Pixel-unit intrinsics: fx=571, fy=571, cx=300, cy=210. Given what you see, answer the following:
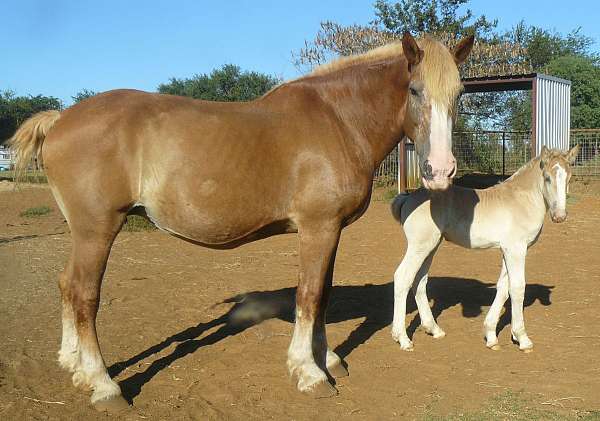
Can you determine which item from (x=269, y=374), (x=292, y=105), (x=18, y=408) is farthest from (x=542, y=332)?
(x=18, y=408)

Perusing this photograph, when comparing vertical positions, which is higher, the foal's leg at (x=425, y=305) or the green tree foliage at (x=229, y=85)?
the green tree foliage at (x=229, y=85)

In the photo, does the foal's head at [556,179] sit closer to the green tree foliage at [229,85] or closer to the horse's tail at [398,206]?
the horse's tail at [398,206]

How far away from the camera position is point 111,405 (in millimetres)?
3988

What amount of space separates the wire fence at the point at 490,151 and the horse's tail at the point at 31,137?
16994 millimetres

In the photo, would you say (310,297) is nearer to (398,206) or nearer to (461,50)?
(398,206)

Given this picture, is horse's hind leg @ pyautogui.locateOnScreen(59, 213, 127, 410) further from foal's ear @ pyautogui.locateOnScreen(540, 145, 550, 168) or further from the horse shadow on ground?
foal's ear @ pyautogui.locateOnScreen(540, 145, 550, 168)

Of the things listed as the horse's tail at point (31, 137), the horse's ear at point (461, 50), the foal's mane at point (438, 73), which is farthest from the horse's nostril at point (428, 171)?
the horse's tail at point (31, 137)

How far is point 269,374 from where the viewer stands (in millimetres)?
4707

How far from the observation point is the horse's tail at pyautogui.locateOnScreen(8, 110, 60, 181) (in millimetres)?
4344

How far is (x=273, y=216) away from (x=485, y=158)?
61.6ft

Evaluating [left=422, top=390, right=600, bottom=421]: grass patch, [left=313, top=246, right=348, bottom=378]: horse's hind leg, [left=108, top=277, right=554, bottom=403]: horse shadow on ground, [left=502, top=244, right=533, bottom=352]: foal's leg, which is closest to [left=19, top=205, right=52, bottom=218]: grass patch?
[left=108, top=277, right=554, bottom=403]: horse shadow on ground

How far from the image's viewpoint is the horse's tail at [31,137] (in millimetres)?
4344

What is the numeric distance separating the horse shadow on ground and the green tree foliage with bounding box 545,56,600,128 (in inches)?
1111

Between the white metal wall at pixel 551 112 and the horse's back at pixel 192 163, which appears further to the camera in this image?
the white metal wall at pixel 551 112
